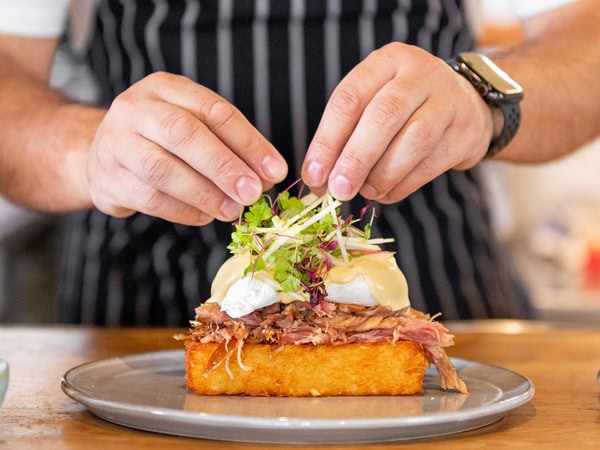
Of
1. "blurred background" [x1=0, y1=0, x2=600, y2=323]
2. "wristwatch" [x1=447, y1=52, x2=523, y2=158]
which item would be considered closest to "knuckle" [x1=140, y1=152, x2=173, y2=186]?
"wristwatch" [x1=447, y1=52, x2=523, y2=158]

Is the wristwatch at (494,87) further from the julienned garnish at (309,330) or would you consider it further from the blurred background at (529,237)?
the blurred background at (529,237)

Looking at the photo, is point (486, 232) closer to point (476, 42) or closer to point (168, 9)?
point (476, 42)

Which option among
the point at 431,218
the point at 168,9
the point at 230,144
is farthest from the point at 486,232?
the point at 230,144

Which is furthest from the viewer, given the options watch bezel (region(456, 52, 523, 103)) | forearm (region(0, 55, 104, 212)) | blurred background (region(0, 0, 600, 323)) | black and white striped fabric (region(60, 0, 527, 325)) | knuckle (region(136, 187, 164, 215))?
blurred background (region(0, 0, 600, 323))

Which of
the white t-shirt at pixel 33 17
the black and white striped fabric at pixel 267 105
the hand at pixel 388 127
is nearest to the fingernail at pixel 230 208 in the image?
the hand at pixel 388 127

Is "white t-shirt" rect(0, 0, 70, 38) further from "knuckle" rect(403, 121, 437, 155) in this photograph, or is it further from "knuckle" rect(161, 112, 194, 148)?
"knuckle" rect(403, 121, 437, 155)

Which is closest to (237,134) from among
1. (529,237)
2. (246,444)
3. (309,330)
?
(309,330)
